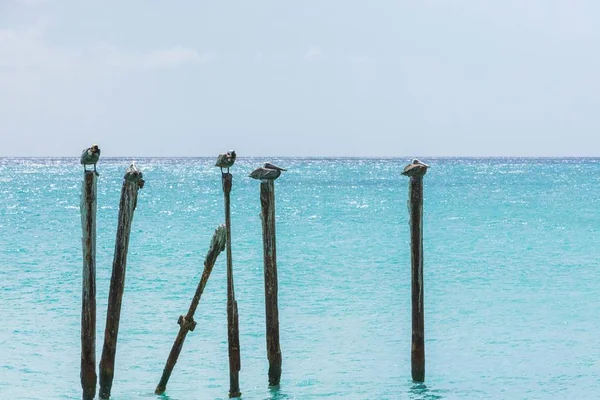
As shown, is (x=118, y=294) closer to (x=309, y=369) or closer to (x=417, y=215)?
(x=417, y=215)

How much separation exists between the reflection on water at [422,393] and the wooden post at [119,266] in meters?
3.89

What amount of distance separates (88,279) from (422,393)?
4.66m

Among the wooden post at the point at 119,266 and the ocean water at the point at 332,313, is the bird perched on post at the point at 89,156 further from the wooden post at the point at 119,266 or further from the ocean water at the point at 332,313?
the ocean water at the point at 332,313

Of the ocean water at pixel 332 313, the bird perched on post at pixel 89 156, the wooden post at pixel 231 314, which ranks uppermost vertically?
the bird perched on post at pixel 89 156

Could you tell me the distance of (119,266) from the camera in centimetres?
1093

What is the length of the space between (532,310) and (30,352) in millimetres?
9701

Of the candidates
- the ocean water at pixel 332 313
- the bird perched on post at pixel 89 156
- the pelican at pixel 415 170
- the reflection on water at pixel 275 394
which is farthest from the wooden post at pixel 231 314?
the pelican at pixel 415 170

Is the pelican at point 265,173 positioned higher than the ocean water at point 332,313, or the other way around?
the pelican at point 265,173

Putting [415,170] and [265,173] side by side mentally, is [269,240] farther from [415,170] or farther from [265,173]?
[415,170]

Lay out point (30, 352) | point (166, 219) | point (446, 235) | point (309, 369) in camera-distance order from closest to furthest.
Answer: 1. point (309, 369)
2. point (30, 352)
3. point (446, 235)
4. point (166, 219)

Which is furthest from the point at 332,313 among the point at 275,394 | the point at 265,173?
the point at 265,173

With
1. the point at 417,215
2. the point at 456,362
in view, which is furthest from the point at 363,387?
the point at 417,215

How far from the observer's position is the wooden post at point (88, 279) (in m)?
10.6

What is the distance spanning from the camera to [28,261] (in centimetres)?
2728
